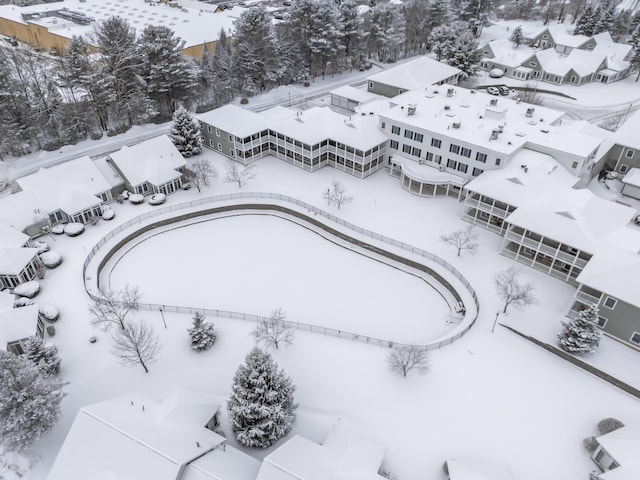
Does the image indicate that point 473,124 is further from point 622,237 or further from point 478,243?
point 622,237

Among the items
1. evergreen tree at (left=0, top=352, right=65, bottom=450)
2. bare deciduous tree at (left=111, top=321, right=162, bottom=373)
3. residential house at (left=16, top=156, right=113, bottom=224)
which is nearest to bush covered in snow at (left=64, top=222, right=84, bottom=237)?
residential house at (left=16, top=156, right=113, bottom=224)

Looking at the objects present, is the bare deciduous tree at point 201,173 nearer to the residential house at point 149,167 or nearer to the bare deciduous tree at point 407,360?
the residential house at point 149,167

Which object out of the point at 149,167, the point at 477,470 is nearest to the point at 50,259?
the point at 149,167

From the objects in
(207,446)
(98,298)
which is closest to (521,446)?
(207,446)

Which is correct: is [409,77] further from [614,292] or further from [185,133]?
[614,292]

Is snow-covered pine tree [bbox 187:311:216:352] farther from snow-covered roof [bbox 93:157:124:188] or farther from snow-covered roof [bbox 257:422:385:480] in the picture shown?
snow-covered roof [bbox 93:157:124:188]
